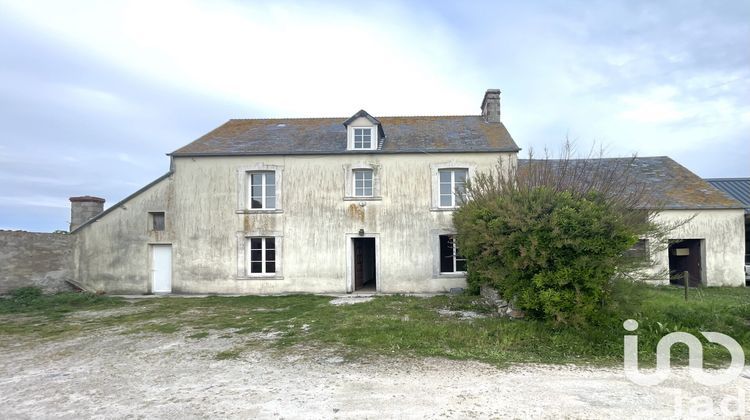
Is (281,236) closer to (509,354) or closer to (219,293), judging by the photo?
(219,293)

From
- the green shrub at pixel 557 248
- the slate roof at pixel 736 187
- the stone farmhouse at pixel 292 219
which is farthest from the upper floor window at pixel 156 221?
the slate roof at pixel 736 187

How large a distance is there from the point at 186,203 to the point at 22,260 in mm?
5114

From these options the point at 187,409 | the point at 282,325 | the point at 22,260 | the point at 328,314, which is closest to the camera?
the point at 187,409

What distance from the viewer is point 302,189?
13953mm

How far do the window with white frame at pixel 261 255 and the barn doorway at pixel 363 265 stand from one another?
3.03 meters

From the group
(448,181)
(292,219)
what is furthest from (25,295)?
(448,181)

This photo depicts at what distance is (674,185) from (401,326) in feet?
50.0

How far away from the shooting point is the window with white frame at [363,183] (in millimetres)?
14031

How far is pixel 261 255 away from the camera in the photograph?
14109 millimetres

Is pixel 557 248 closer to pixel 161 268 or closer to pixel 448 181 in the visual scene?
pixel 448 181

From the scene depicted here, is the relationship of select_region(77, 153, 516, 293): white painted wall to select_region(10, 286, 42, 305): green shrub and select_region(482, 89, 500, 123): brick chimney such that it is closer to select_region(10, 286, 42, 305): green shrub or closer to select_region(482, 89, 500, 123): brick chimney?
select_region(10, 286, 42, 305): green shrub

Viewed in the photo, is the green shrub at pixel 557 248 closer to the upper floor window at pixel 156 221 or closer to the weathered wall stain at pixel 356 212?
the weathered wall stain at pixel 356 212

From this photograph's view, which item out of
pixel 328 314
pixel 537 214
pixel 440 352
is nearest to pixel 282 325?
pixel 328 314

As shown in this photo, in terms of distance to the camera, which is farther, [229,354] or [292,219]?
[292,219]
